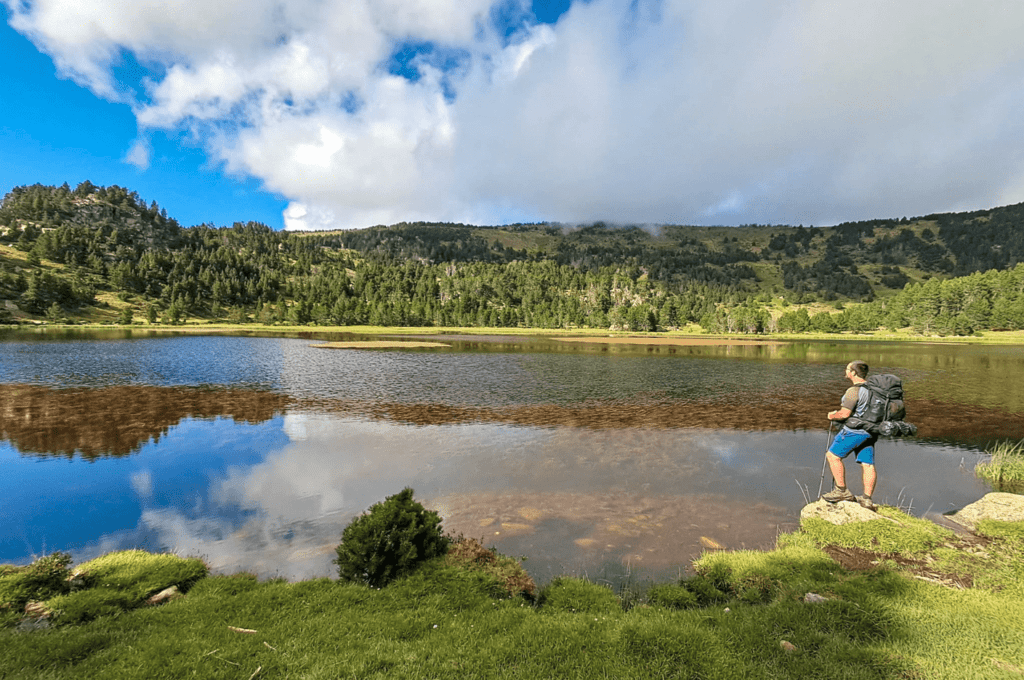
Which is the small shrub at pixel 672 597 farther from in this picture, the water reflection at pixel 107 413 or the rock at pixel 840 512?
the water reflection at pixel 107 413

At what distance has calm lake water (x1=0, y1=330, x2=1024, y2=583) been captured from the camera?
12.6m

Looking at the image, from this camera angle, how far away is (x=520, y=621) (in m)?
7.96

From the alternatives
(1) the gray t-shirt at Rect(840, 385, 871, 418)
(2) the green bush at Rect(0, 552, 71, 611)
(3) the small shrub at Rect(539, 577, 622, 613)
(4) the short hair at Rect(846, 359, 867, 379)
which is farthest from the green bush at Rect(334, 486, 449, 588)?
(4) the short hair at Rect(846, 359, 867, 379)

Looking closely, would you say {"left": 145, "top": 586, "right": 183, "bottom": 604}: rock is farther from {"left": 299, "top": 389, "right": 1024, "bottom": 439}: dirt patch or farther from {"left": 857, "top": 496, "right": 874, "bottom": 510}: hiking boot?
{"left": 299, "top": 389, "right": 1024, "bottom": 439}: dirt patch

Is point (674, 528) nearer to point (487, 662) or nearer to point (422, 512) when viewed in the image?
point (422, 512)

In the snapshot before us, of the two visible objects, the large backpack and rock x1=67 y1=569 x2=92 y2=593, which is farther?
the large backpack

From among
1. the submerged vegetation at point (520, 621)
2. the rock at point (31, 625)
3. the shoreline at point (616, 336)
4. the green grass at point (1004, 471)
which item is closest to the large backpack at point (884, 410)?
the submerged vegetation at point (520, 621)

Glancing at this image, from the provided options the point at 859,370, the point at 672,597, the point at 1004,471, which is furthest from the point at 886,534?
the point at 1004,471

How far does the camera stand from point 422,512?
35.0 feet

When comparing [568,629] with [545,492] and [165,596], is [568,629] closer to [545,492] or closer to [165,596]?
[165,596]

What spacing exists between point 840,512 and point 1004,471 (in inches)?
452

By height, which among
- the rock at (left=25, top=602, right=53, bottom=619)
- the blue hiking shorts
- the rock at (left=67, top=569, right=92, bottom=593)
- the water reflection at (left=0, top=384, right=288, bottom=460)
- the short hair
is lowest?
the water reflection at (left=0, top=384, right=288, bottom=460)

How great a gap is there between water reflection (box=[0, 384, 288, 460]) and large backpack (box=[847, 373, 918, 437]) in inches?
1139

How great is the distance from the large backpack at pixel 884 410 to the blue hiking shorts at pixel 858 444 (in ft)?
0.78
